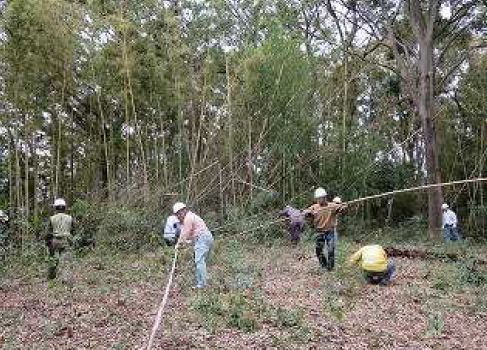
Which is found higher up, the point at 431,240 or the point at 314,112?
the point at 314,112

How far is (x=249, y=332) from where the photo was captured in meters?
6.67

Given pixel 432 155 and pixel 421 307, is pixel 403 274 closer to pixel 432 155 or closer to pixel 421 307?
pixel 421 307

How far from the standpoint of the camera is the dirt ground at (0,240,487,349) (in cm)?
644

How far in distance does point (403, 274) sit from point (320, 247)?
1393 mm

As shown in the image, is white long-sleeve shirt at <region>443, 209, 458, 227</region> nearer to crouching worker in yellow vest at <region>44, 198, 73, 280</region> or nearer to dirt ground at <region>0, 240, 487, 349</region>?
dirt ground at <region>0, 240, 487, 349</region>

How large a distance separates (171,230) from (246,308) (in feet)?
23.3

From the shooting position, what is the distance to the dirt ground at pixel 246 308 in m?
6.44

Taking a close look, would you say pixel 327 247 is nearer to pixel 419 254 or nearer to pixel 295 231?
pixel 419 254

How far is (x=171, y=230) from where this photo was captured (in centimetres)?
1438

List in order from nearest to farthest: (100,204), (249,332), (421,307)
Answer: (249,332), (421,307), (100,204)

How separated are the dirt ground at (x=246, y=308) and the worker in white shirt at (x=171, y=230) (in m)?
1.83

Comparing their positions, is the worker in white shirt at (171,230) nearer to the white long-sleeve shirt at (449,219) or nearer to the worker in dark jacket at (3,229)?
the worker in dark jacket at (3,229)

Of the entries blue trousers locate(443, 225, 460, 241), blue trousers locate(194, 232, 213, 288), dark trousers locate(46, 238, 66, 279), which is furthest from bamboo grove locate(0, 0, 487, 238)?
blue trousers locate(194, 232, 213, 288)

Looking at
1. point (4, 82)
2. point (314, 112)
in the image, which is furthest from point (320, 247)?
point (314, 112)
